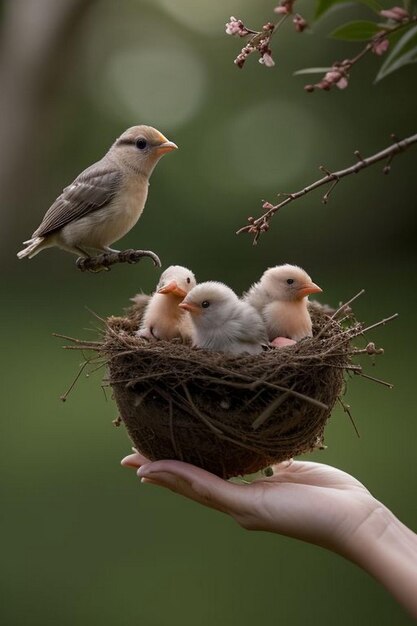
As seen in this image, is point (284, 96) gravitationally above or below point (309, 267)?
above

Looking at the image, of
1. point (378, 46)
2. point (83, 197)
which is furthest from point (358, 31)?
point (83, 197)

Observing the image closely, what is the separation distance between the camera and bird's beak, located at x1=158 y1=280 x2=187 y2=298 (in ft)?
7.02

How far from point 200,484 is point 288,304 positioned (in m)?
0.51

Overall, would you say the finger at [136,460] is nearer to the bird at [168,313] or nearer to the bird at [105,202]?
the bird at [168,313]

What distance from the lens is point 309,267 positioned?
677cm

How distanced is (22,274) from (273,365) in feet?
16.4

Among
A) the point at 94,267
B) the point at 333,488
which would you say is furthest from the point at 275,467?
the point at 94,267

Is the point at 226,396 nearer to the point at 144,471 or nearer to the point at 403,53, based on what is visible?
the point at 144,471

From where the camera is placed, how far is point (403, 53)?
1.18 meters

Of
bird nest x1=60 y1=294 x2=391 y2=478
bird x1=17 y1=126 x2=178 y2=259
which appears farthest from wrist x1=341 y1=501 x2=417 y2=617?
bird x1=17 y1=126 x2=178 y2=259

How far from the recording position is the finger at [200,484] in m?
2.02

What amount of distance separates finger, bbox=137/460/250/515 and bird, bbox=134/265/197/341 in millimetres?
345

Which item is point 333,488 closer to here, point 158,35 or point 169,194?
point 169,194

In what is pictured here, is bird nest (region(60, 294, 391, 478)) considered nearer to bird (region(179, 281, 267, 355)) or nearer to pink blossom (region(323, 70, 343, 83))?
bird (region(179, 281, 267, 355))
